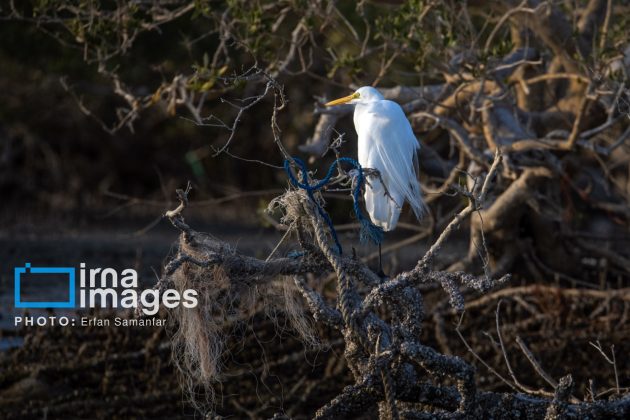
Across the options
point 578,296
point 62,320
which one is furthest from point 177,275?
point 578,296

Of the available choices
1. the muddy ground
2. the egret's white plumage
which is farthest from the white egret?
the muddy ground

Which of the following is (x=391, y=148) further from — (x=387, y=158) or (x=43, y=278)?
(x=43, y=278)

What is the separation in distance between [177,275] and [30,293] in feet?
14.3

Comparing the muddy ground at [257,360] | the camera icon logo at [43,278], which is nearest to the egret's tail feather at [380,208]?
the muddy ground at [257,360]

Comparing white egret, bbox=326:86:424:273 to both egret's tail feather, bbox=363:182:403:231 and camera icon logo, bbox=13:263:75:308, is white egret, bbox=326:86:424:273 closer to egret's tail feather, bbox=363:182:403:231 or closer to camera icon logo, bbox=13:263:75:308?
egret's tail feather, bbox=363:182:403:231

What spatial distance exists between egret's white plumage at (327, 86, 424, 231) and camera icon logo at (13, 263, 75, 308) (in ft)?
10.8

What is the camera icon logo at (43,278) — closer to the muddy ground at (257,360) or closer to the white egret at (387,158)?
the muddy ground at (257,360)

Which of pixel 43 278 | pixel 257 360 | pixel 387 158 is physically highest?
pixel 43 278

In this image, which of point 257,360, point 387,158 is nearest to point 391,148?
point 387,158

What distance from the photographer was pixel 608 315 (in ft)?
22.5

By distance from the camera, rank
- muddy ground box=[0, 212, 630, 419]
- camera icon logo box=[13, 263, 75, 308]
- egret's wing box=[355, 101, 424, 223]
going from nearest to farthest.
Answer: egret's wing box=[355, 101, 424, 223] → muddy ground box=[0, 212, 630, 419] → camera icon logo box=[13, 263, 75, 308]

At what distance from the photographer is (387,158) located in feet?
14.0

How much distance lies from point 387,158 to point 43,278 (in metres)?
4.73

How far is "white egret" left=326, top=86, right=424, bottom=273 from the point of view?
428 centimetres
